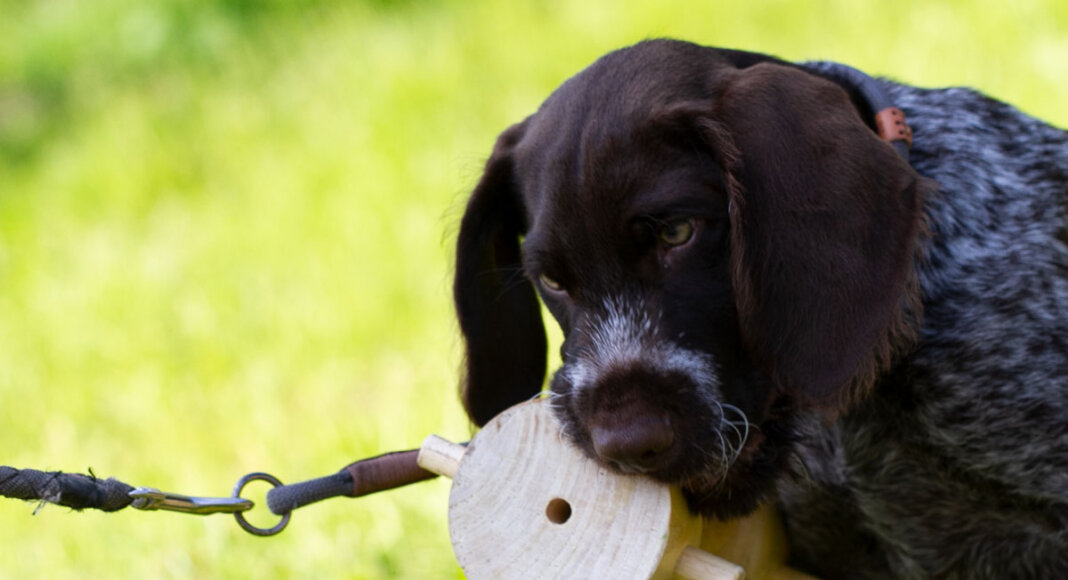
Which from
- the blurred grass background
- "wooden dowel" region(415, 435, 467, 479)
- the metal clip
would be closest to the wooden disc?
"wooden dowel" region(415, 435, 467, 479)

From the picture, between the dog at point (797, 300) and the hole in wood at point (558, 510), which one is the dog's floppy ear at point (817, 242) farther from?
the hole in wood at point (558, 510)

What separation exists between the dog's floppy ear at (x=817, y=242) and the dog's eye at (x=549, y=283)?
1.51 ft

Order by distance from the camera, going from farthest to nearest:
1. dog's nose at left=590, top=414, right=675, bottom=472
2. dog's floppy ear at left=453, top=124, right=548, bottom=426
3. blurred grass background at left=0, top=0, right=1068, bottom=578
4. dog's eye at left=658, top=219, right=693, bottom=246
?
blurred grass background at left=0, top=0, right=1068, bottom=578
dog's floppy ear at left=453, top=124, right=548, bottom=426
dog's eye at left=658, top=219, right=693, bottom=246
dog's nose at left=590, top=414, right=675, bottom=472

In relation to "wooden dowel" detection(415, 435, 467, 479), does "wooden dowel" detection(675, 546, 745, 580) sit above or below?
below

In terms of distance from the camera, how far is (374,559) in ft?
13.7

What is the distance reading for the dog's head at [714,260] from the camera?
9.05 ft

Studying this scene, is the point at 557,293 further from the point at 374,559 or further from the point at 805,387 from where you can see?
the point at 374,559

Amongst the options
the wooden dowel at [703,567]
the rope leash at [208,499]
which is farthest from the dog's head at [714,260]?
the rope leash at [208,499]

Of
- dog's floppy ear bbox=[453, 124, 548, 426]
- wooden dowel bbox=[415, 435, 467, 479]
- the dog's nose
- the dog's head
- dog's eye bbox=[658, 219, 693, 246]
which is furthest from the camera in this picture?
dog's floppy ear bbox=[453, 124, 548, 426]

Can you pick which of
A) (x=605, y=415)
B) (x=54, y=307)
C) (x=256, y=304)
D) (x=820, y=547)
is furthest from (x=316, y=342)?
(x=605, y=415)

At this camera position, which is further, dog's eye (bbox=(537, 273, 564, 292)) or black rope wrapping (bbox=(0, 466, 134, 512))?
dog's eye (bbox=(537, 273, 564, 292))

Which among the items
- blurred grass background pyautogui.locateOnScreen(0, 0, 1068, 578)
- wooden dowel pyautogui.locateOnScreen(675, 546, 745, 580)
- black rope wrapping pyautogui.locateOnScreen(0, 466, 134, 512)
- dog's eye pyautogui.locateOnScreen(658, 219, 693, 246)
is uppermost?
blurred grass background pyautogui.locateOnScreen(0, 0, 1068, 578)

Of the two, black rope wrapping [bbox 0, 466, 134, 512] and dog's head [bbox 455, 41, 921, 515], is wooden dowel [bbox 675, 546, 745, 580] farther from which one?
black rope wrapping [bbox 0, 466, 134, 512]

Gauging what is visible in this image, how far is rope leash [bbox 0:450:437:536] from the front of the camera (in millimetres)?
2738
